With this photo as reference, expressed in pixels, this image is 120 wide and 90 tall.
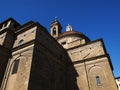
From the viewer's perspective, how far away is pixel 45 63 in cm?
1396

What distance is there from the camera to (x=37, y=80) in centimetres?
1158

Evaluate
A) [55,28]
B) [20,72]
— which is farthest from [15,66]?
[55,28]

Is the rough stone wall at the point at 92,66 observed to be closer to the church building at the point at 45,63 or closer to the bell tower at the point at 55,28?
the church building at the point at 45,63

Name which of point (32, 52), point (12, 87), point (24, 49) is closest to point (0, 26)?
point (24, 49)

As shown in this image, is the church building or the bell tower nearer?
the church building

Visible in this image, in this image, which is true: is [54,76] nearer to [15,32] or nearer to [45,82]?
[45,82]

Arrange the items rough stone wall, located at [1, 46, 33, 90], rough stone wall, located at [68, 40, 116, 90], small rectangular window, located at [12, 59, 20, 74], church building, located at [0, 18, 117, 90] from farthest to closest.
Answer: rough stone wall, located at [68, 40, 116, 90] < small rectangular window, located at [12, 59, 20, 74] < church building, located at [0, 18, 117, 90] < rough stone wall, located at [1, 46, 33, 90]

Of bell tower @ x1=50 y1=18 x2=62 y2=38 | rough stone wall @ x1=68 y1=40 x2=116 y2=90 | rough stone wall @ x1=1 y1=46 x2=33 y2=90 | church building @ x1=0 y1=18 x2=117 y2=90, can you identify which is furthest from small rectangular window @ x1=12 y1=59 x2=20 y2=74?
bell tower @ x1=50 y1=18 x2=62 y2=38

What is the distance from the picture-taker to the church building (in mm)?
11891

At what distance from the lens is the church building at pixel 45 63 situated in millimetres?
11891

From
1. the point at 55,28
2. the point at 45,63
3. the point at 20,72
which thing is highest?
the point at 55,28

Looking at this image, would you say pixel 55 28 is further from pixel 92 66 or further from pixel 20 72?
pixel 20 72

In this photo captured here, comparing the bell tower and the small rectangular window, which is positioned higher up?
the bell tower

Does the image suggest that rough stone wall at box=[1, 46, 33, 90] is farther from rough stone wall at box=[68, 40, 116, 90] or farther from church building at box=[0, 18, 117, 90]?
rough stone wall at box=[68, 40, 116, 90]
